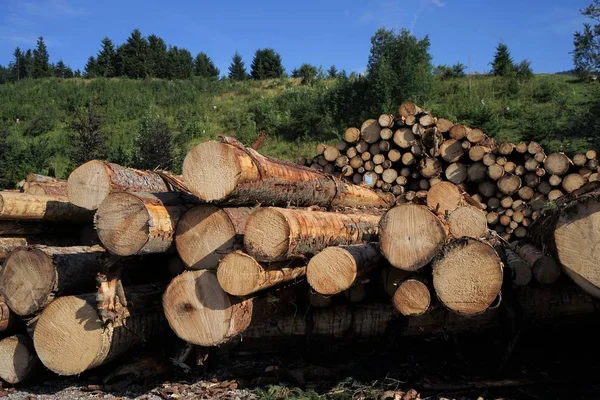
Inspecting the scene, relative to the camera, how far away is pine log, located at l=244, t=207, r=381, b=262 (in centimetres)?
336

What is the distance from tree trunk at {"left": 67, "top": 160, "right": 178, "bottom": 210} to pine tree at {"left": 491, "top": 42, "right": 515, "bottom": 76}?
20429mm

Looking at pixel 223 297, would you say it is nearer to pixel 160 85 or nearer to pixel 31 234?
pixel 31 234

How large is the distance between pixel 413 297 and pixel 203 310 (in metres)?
→ 1.45

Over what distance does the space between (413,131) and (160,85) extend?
2528 centimetres

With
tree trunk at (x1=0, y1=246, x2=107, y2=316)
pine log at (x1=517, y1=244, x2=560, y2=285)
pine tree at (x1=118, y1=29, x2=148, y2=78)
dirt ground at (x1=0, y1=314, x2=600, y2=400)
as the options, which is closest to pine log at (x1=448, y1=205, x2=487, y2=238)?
pine log at (x1=517, y1=244, x2=560, y2=285)

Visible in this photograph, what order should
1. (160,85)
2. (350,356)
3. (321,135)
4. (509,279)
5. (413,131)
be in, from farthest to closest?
(160,85), (321,135), (413,131), (350,356), (509,279)

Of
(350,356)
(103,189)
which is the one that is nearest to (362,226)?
(350,356)

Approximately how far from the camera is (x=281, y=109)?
72.7 ft

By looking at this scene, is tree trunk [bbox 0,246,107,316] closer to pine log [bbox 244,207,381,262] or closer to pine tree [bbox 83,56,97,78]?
pine log [bbox 244,207,381,262]

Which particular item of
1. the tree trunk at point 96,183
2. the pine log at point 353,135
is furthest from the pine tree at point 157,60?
the tree trunk at point 96,183

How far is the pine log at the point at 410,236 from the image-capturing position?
3334 millimetres

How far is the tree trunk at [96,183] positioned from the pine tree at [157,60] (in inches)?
1467

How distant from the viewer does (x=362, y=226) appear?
4766 mm

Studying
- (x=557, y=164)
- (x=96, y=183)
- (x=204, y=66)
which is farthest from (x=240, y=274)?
(x=204, y=66)
